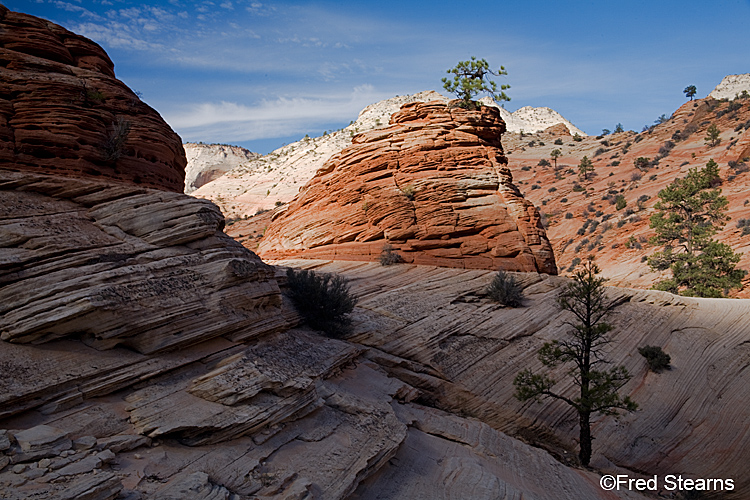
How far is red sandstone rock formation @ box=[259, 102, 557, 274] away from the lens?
18.1 m

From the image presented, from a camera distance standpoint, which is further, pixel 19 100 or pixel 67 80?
pixel 67 80

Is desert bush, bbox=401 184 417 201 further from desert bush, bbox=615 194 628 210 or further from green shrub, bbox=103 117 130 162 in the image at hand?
desert bush, bbox=615 194 628 210

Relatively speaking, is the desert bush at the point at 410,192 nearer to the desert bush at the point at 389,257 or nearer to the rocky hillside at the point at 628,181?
the desert bush at the point at 389,257

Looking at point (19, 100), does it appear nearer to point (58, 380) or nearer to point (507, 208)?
point (58, 380)

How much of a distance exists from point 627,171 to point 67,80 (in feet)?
187

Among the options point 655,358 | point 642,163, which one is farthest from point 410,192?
point 642,163

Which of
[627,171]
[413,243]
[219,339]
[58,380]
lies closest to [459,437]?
[219,339]

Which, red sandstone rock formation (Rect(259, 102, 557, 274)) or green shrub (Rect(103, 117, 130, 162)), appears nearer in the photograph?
green shrub (Rect(103, 117, 130, 162))

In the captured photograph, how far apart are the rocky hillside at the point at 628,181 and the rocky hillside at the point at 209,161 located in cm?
5110

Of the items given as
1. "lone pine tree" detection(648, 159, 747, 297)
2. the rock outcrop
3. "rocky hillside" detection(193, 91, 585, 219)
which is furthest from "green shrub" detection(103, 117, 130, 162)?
the rock outcrop

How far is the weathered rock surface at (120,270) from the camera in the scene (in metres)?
6.65

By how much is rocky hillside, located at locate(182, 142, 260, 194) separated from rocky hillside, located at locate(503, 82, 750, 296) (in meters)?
51.1

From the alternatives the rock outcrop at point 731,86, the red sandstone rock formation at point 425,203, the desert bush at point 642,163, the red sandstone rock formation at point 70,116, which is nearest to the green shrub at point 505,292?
the red sandstone rock formation at point 425,203

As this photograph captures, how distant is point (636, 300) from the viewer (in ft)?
55.5
